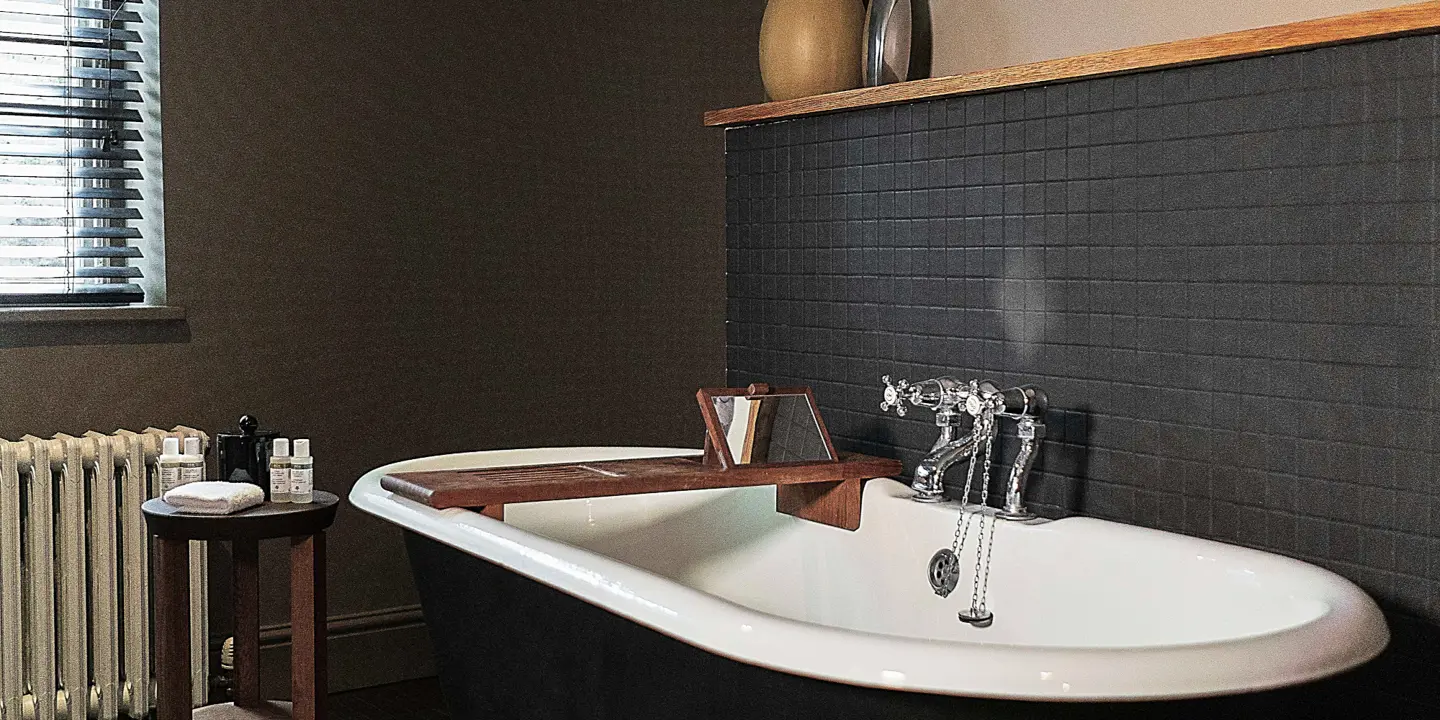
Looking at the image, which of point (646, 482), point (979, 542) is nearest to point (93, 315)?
point (646, 482)

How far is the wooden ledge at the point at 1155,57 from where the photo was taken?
1747mm

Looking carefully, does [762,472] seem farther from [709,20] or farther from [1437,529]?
[709,20]

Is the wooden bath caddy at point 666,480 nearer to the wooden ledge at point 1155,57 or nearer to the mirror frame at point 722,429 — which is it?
the mirror frame at point 722,429

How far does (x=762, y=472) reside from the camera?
2361mm

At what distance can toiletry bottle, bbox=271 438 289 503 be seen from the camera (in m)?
2.57

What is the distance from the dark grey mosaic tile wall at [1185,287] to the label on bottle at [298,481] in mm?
973

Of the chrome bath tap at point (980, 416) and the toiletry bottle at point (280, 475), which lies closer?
the chrome bath tap at point (980, 416)

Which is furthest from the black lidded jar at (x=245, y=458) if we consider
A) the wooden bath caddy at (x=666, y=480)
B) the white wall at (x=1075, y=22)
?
the white wall at (x=1075, y=22)

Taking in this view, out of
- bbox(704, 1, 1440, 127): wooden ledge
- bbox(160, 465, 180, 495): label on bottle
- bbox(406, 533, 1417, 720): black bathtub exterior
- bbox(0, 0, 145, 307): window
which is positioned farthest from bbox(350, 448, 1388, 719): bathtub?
bbox(0, 0, 145, 307): window

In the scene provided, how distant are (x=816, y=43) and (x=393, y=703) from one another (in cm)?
178

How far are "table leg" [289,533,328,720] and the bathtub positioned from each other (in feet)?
0.68

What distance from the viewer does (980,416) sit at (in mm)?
2182

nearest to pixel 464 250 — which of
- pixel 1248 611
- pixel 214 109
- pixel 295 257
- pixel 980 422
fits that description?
pixel 295 257

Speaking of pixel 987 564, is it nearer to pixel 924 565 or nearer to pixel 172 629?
pixel 924 565
